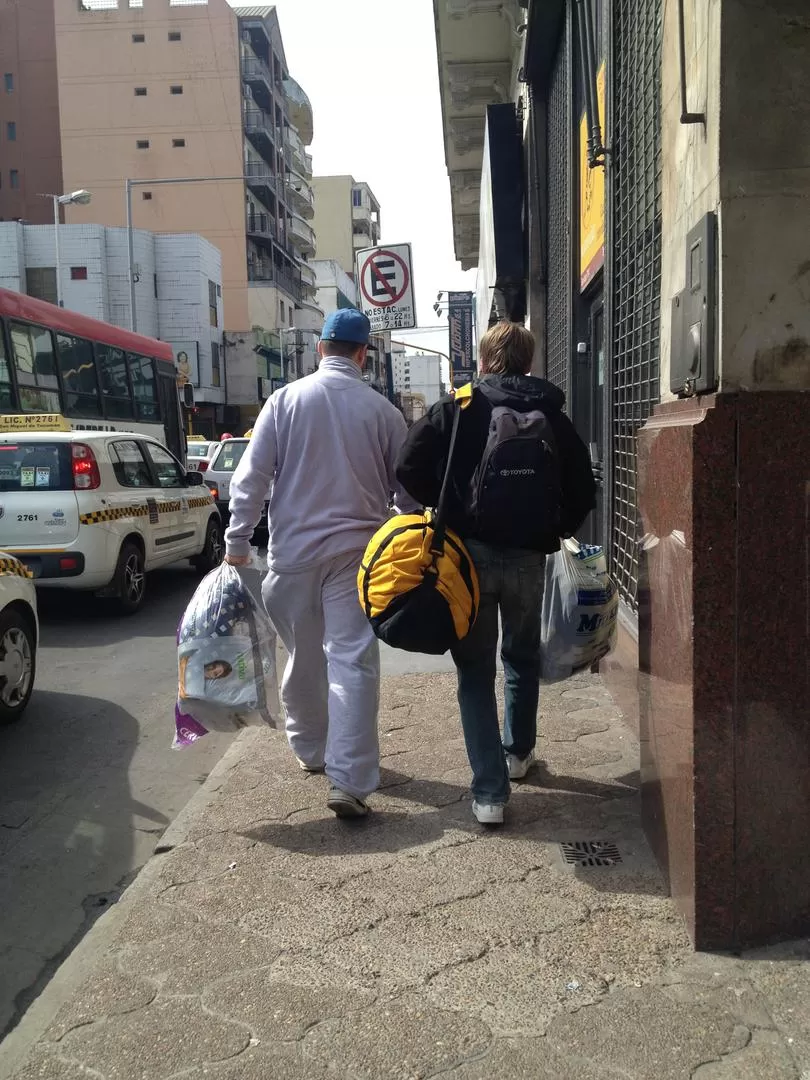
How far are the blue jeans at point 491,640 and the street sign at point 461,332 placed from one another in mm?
22111

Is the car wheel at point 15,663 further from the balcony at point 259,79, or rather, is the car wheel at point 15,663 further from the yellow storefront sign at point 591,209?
the balcony at point 259,79

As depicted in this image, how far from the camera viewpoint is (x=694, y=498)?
Result: 2.57 meters

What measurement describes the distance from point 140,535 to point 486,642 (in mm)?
6672

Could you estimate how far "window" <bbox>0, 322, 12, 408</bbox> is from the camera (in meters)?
12.1

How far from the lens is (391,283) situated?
34.9ft

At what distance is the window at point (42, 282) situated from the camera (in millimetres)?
44344

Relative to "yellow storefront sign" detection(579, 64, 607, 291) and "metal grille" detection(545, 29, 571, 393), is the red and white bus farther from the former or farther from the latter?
"yellow storefront sign" detection(579, 64, 607, 291)

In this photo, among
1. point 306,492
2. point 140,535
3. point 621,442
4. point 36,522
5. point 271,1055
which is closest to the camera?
point 271,1055

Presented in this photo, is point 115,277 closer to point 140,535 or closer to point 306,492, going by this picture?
point 140,535

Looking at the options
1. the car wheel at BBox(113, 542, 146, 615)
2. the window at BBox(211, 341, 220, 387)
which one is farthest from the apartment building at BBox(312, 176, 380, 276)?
the car wheel at BBox(113, 542, 146, 615)

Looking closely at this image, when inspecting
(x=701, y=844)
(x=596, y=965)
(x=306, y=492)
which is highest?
(x=306, y=492)

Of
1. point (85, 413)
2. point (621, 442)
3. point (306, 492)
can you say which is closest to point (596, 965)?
point (306, 492)

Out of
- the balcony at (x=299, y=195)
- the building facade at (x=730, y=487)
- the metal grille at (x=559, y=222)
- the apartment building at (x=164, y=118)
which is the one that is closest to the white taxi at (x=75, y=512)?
the metal grille at (x=559, y=222)

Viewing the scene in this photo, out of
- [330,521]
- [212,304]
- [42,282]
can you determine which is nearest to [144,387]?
[330,521]
